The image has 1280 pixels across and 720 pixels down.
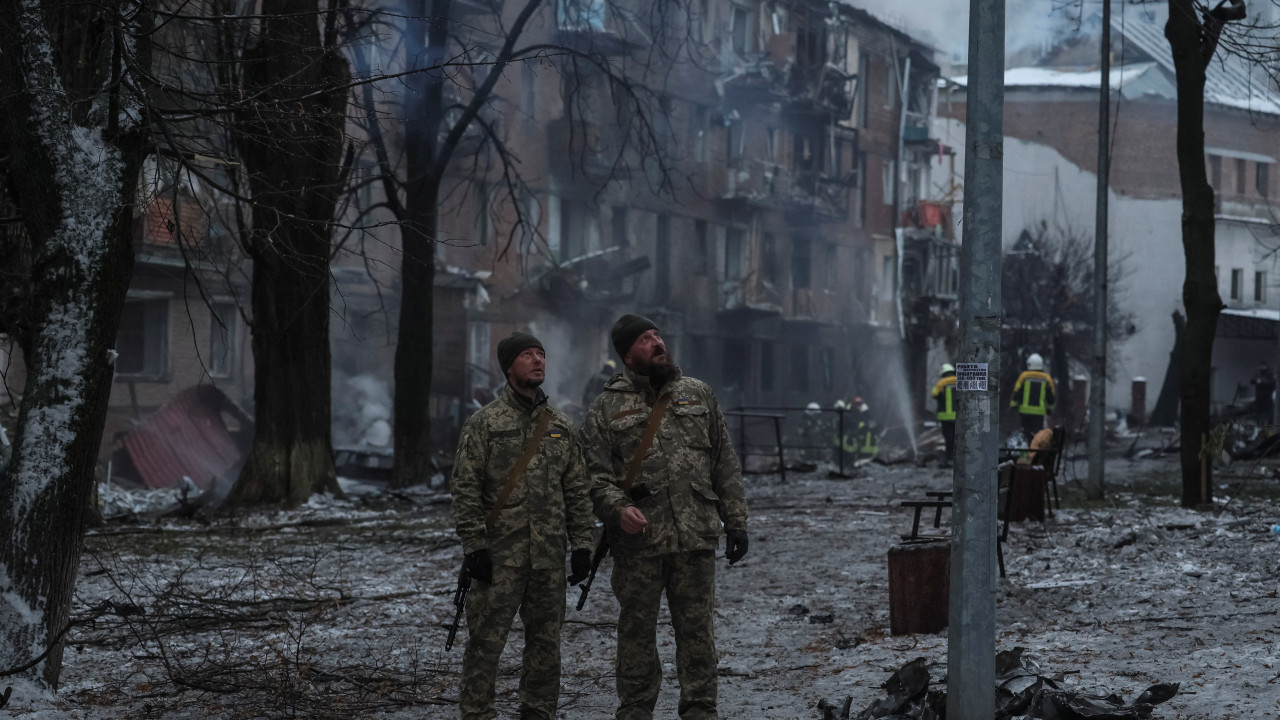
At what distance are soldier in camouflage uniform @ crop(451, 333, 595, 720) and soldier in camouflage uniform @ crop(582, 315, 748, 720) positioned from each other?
0.19m

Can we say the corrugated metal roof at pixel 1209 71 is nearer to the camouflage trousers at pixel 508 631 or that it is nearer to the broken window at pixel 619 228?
the broken window at pixel 619 228

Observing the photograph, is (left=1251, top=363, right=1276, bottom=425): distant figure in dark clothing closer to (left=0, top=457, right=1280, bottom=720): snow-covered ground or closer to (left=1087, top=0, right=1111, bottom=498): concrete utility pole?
(left=1087, top=0, right=1111, bottom=498): concrete utility pole

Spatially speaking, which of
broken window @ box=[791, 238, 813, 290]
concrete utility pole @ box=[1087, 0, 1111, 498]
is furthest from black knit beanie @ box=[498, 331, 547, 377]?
broken window @ box=[791, 238, 813, 290]

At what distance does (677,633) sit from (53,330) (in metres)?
3.34

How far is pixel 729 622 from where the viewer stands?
945 cm

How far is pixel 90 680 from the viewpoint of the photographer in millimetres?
7609

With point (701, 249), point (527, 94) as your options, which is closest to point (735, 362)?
point (701, 249)

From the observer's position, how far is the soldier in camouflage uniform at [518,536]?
232 inches

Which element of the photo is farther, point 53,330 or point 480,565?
point 53,330

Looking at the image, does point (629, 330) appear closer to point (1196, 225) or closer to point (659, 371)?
point (659, 371)

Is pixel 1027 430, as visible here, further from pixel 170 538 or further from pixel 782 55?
Answer: pixel 782 55

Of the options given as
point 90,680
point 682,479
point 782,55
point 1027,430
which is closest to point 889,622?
point 682,479

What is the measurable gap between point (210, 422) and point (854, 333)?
29.3 meters

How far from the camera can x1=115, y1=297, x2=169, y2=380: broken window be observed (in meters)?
27.5
